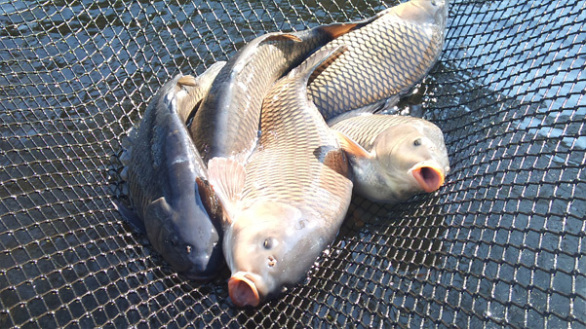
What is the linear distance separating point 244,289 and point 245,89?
1.45 m

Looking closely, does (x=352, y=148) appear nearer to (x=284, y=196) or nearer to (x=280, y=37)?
(x=284, y=196)

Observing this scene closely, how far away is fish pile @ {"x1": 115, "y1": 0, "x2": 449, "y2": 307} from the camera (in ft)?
8.15

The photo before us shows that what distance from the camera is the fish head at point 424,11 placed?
3.97m

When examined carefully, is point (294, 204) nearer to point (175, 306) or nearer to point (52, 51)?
point (175, 306)

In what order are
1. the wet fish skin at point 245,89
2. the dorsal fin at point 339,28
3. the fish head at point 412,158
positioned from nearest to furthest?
the fish head at point 412,158, the wet fish skin at point 245,89, the dorsal fin at point 339,28

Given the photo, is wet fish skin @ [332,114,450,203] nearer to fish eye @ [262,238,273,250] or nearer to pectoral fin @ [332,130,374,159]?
pectoral fin @ [332,130,374,159]

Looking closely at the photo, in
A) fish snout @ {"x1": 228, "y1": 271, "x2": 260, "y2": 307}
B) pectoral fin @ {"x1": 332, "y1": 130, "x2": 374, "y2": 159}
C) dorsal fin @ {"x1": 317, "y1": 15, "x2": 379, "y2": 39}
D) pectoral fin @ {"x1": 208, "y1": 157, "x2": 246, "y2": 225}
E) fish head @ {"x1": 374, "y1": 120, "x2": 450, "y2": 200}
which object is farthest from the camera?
dorsal fin @ {"x1": 317, "y1": 15, "x2": 379, "y2": 39}

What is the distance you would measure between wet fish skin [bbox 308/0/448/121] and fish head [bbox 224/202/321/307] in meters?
1.18

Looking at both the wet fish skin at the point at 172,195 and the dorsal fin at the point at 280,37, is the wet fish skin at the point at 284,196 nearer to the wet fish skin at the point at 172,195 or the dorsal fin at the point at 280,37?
the wet fish skin at the point at 172,195

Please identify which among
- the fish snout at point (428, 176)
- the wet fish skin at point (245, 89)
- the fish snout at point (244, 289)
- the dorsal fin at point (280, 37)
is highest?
the dorsal fin at point (280, 37)

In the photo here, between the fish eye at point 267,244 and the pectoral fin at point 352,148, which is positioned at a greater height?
the fish eye at point 267,244

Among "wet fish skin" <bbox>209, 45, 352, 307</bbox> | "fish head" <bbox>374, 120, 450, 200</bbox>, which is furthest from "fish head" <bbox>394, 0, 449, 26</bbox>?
"fish head" <bbox>374, 120, 450, 200</bbox>

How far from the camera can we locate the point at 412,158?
2.83 metres

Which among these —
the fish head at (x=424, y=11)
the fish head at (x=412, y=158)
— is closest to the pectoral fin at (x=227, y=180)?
the fish head at (x=412, y=158)
